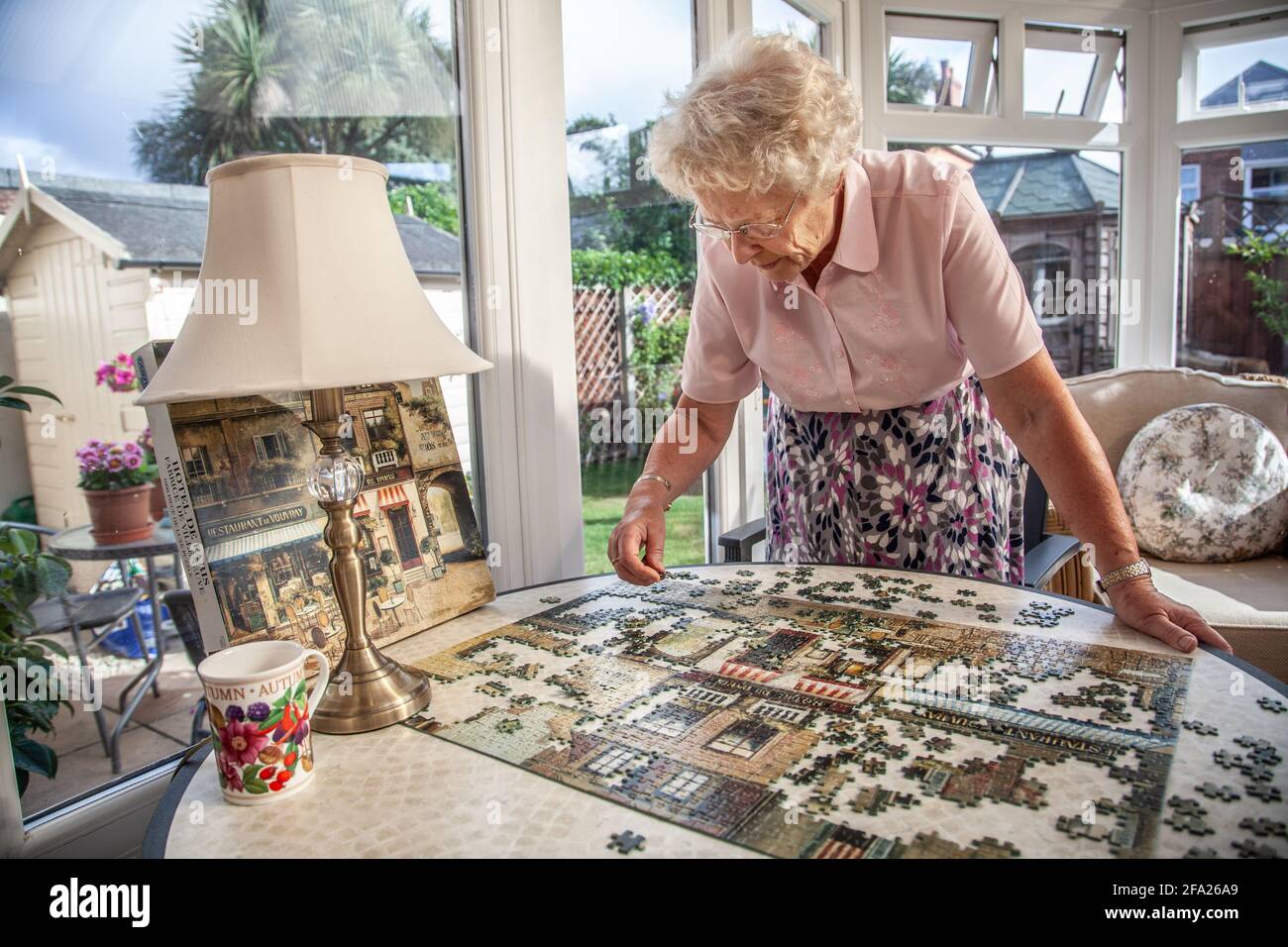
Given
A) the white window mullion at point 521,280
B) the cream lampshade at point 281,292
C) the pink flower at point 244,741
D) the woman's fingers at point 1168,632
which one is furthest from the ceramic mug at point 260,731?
the woman's fingers at point 1168,632

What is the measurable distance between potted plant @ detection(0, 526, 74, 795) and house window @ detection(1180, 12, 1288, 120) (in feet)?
16.7

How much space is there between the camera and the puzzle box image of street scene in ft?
4.52

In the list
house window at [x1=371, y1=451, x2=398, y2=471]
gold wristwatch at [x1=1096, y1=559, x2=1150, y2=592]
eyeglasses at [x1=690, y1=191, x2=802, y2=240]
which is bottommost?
gold wristwatch at [x1=1096, y1=559, x2=1150, y2=592]

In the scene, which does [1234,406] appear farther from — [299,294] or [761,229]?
[299,294]

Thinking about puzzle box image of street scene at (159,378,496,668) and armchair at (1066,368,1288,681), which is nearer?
puzzle box image of street scene at (159,378,496,668)

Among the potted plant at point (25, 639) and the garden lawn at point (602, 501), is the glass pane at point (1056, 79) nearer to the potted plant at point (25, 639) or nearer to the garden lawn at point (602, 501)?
the garden lawn at point (602, 501)

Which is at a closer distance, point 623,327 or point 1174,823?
point 1174,823

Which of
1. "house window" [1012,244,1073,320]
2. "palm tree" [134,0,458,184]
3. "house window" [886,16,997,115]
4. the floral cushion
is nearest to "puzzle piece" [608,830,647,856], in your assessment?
"palm tree" [134,0,458,184]

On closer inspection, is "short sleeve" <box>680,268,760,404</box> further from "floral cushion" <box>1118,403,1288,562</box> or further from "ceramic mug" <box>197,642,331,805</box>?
"floral cushion" <box>1118,403,1288,562</box>

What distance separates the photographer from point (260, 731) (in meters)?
1.07
